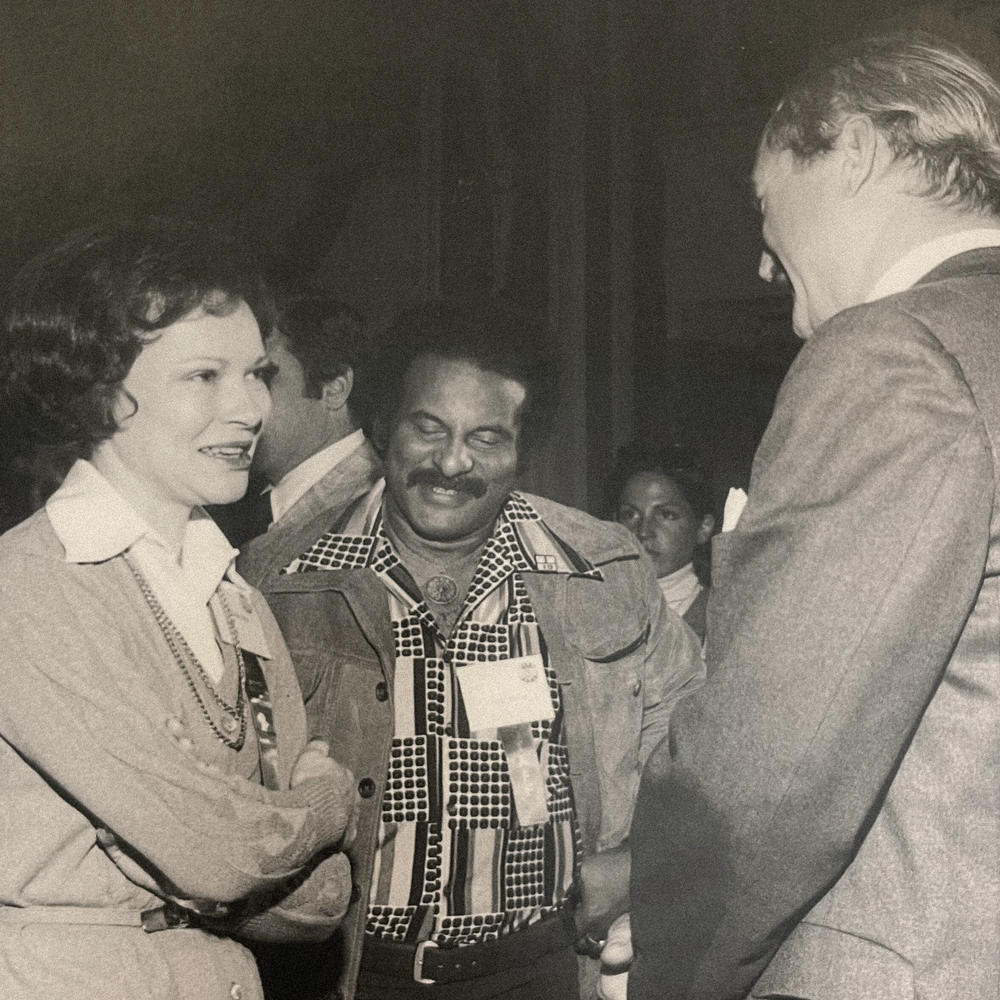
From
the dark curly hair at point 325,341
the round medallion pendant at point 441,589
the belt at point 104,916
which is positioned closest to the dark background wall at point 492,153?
the dark curly hair at point 325,341

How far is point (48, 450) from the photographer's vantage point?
1260 millimetres

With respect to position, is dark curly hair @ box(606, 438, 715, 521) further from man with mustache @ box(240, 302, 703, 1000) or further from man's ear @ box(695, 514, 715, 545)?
man with mustache @ box(240, 302, 703, 1000)

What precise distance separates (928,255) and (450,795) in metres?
0.97

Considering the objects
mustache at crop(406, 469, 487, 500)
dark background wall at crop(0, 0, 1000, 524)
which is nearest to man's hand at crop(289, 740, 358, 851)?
mustache at crop(406, 469, 487, 500)

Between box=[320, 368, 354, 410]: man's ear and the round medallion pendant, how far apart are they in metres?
0.32

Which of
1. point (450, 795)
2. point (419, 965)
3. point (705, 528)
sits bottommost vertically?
point (419, 965)

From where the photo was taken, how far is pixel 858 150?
1271 millimetres

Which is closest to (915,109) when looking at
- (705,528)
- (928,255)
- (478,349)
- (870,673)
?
(928,255)

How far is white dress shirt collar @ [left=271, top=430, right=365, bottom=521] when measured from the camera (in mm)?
1718

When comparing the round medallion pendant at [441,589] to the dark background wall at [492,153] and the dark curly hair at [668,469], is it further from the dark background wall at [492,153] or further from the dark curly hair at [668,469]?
the dark curly hair at [668,469]

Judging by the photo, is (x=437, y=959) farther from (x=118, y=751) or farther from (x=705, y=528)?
(x=705, y=528)

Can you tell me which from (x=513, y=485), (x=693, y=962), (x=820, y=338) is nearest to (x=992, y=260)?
(x=820, y=338)

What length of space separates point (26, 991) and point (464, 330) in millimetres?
1185

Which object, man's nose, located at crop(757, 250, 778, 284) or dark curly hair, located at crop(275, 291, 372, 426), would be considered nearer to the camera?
man's nose, located at crop(757, 250, 778, 284)
